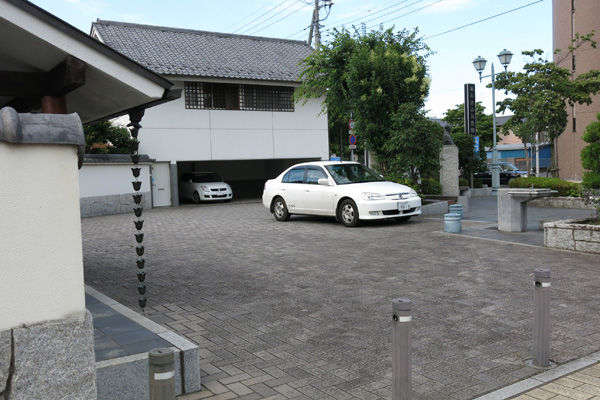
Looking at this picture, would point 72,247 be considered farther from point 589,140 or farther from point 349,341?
point 589,140

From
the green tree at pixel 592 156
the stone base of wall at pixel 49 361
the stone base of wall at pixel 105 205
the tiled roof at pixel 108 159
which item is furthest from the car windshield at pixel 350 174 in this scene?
the stone base of wall at pixel 49 361

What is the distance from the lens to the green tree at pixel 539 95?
1079 inches

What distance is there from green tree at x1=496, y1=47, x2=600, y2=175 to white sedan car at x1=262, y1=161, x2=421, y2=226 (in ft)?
54.5

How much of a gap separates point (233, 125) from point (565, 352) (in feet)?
68.2

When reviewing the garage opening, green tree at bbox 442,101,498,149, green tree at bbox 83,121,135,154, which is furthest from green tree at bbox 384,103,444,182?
green tree at bbox 442,101,498,149

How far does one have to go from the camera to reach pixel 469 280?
24.9 ft

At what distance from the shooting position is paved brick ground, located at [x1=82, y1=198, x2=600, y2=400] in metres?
4.47

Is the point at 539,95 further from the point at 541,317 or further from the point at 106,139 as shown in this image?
the point at 541,317

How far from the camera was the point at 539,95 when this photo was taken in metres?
27.6

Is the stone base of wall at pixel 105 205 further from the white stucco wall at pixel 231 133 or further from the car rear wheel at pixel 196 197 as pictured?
the car rear wheel at pixel 196 197

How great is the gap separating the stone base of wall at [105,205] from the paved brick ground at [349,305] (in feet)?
23.8

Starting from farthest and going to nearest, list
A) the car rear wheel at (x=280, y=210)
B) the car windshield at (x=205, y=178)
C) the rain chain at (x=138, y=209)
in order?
the car windshield at (x=205, y=178) < the car rear wheel at (x=280, y=210) < the rain chain at (x=138, y=209)

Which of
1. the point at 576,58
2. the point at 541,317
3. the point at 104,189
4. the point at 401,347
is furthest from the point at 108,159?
the point at 576,58

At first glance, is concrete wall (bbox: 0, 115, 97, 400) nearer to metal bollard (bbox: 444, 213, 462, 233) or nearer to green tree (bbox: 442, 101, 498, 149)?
metal bollard (bbox: 444, 213, 462, 233)
